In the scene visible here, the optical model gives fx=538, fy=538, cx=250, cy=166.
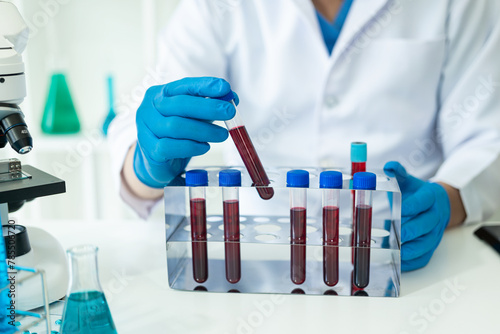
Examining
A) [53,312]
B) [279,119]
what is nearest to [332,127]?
[279,119]

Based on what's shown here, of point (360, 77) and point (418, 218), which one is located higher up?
point (360, 77)

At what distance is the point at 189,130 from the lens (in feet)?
3.28

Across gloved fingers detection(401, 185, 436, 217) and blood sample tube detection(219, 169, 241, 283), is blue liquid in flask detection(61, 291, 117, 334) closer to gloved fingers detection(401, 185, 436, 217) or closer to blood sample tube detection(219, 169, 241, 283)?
blood sample tube detection(219, 169, 241, 283)

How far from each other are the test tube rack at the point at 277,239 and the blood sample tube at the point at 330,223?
1cm

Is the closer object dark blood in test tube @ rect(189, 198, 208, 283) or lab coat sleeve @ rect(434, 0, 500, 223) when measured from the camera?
dark blood in test tube @ rect(189, 198, 208, 283)

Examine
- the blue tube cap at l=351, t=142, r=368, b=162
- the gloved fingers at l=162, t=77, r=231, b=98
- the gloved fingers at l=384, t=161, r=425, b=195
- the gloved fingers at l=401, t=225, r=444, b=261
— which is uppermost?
the gloved fingers at l=162, t=77, r=231, b=98

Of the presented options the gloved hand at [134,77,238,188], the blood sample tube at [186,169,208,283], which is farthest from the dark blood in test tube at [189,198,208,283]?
the gloved hand at [134,77,238,188]

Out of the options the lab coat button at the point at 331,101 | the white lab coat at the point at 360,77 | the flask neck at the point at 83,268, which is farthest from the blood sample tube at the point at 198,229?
the lab coat button at the point at 331,101

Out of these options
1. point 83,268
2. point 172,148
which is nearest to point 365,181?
point 172,148

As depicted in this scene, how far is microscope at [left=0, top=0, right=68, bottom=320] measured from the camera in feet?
2.74

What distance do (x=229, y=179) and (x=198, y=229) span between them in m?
0.12

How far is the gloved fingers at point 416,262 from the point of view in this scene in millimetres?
1056

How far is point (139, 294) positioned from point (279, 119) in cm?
70

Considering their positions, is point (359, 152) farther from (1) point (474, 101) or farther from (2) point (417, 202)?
(1) point (474, 101)
